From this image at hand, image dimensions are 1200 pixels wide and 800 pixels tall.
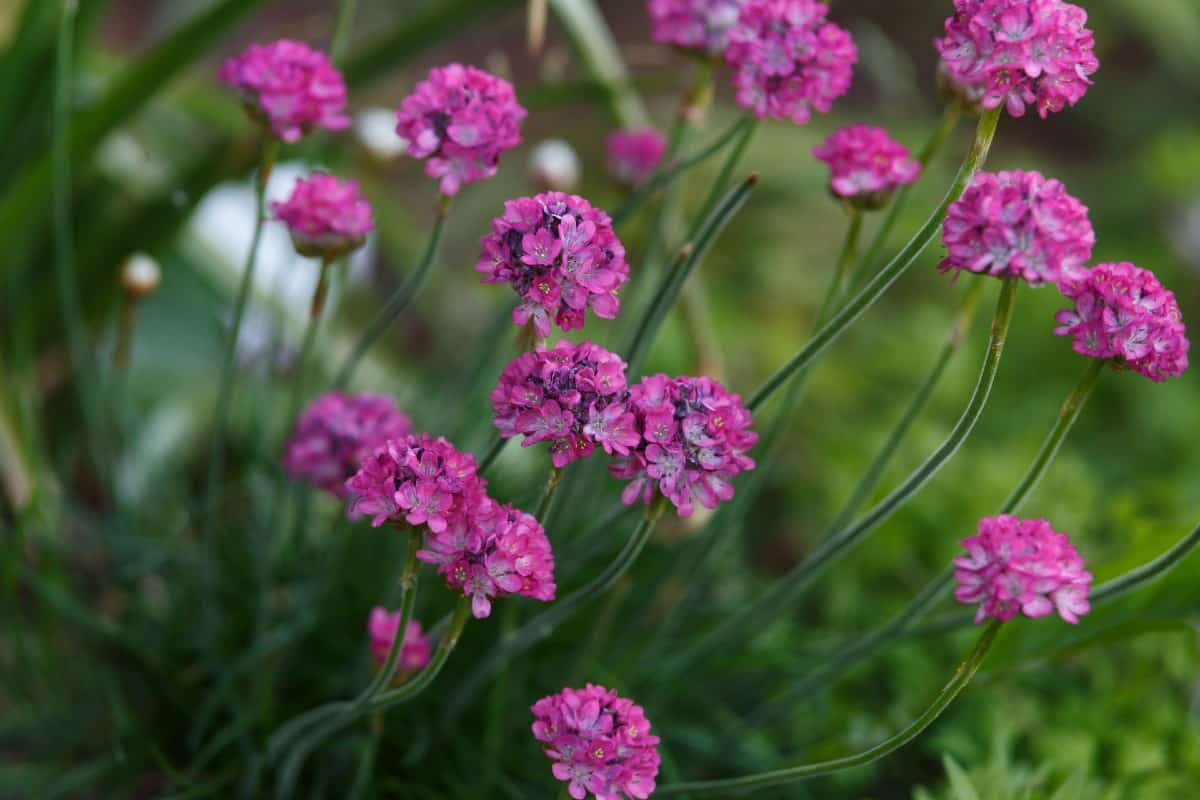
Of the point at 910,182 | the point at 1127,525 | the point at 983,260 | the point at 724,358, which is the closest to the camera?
the point at 983,260

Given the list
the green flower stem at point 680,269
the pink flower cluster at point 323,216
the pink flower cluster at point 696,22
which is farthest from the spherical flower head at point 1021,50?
the pink flower cluster at point 323,216

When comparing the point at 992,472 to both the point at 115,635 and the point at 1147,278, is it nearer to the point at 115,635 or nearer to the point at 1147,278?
the point at 1147,278

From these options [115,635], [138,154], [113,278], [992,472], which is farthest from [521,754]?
[138,154]

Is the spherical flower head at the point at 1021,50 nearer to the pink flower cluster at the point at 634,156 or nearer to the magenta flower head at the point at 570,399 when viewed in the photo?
the magenta flower head at the point at 570,399

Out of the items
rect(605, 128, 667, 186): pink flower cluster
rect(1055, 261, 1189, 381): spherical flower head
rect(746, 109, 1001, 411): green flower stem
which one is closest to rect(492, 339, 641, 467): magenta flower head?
rect(746, 109, 1001, 411): green flower stem

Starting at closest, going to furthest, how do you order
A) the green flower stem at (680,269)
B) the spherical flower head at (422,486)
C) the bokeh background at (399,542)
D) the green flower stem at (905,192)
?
1. the spherical flower head at (422,486)
2. the green flower stem at (680,269)
3. the green flower stem at (905,192)
4. the bokeh background at (399,542)

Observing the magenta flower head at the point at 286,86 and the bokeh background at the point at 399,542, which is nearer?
the magenta flower head at the point at 286,86
